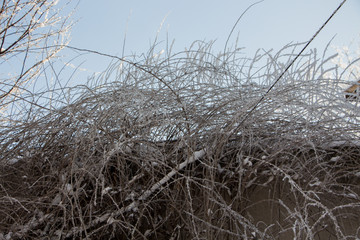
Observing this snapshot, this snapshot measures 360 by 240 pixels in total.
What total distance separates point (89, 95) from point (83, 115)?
0.18m

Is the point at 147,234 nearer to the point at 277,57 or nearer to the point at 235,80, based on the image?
the point at 235,80

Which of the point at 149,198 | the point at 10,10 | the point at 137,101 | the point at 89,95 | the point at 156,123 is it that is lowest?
the point at 149,198

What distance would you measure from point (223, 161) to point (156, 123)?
0.34 metres

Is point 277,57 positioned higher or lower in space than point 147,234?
higher

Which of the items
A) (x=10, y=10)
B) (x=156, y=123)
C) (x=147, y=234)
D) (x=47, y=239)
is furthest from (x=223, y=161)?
(x=10, y=10)

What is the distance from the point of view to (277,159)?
155 cm

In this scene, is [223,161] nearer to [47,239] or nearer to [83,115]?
[83,115]

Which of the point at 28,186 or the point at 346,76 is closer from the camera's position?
the point at 28,186

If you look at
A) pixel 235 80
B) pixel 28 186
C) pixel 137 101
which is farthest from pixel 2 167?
pixel 235 80

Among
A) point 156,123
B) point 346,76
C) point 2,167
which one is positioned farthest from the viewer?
point 346,76

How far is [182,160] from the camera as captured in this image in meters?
1.58

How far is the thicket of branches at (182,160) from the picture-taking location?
1.46 meters

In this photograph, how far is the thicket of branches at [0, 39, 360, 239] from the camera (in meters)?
1.46

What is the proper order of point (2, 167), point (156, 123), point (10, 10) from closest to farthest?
point (156, 123)
point (2, 167)
point (10, 10)
